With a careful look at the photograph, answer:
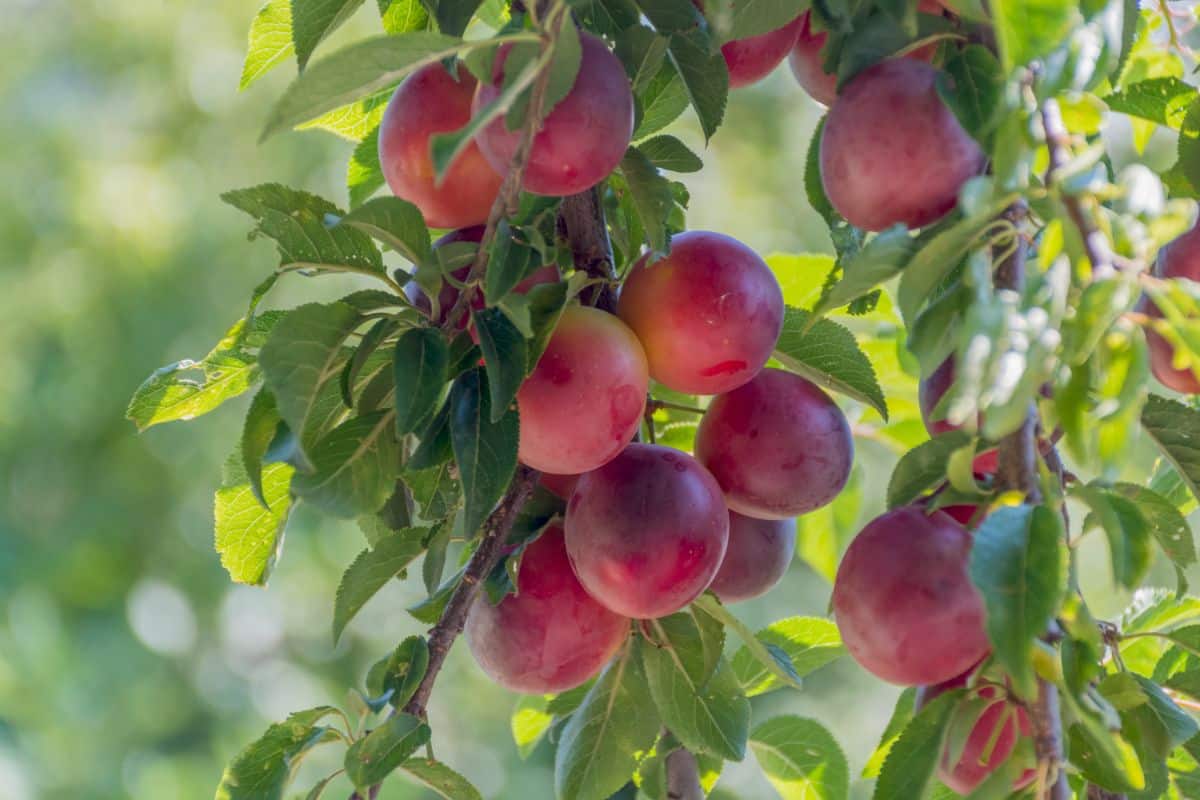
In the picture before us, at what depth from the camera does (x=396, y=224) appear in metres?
0.54

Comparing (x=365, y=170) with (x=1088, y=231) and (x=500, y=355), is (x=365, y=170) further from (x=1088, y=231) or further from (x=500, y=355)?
(x=1088, y=231)

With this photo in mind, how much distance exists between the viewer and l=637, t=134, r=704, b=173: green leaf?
64cm

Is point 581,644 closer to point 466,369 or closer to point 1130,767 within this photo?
point 466,369

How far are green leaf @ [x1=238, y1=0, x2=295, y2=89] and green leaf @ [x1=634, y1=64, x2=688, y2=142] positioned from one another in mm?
195

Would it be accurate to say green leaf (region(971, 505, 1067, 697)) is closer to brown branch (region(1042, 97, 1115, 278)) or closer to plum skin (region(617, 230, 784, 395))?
brown branch (region(1042, 97, 1115, 278))

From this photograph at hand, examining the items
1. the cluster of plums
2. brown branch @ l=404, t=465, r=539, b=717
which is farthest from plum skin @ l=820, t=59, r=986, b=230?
brown branch @ l=404, t=465, r=539, b=717

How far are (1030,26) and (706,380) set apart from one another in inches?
11.4

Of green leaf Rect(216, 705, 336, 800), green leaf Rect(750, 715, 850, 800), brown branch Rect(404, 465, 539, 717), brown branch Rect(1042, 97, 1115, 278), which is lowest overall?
green leaf Rect(750, 715, 850, 800)

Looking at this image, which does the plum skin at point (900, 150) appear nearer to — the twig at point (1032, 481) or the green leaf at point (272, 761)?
the twig at point (1032, 481)

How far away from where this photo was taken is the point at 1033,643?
0.40m

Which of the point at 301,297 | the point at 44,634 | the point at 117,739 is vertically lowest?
the point at 117,739

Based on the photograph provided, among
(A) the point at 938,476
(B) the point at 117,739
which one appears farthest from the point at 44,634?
(A) the point at 938,476

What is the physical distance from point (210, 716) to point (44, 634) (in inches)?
19.2

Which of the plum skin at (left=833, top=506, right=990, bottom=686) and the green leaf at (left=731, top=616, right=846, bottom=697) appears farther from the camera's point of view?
the green leaf at (left=731, top=616, right=846, bottom=697)
